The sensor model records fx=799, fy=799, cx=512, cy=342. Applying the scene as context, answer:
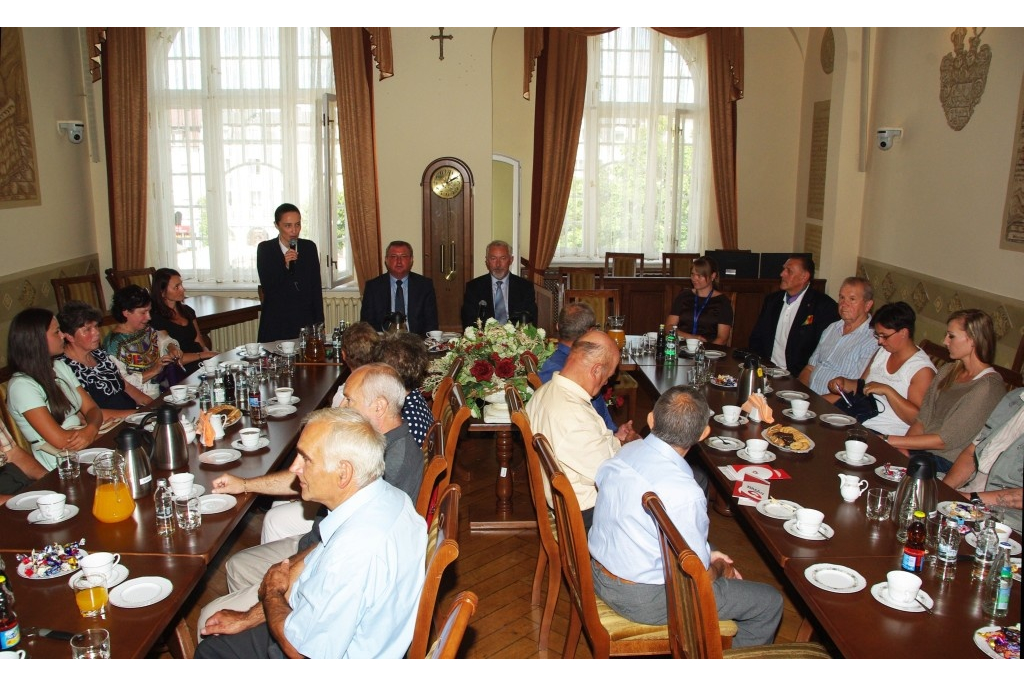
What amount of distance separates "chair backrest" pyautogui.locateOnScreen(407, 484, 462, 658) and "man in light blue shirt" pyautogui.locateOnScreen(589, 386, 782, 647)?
560mm

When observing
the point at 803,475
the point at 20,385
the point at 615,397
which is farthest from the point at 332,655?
the point at 615,397

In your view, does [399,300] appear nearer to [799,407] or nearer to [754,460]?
[799,407]

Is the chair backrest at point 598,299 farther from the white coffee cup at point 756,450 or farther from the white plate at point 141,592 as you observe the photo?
the white plate at point 141,592

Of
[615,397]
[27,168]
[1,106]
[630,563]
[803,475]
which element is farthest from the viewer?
[27,168]

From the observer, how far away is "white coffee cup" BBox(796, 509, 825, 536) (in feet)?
8.20

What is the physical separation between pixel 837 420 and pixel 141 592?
293cm

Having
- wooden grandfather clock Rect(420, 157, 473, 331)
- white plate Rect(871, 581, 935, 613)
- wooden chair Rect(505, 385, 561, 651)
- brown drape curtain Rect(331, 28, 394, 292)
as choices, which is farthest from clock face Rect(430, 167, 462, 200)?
white plate Rect(871, 581, 935, 613)

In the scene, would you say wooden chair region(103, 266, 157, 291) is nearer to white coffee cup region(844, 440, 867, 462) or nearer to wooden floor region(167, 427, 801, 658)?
wooden floor region(167, 427, 801, 658)

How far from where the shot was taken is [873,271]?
7402mm

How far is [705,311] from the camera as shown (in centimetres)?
584

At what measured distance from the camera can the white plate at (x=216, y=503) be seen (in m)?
2.65
